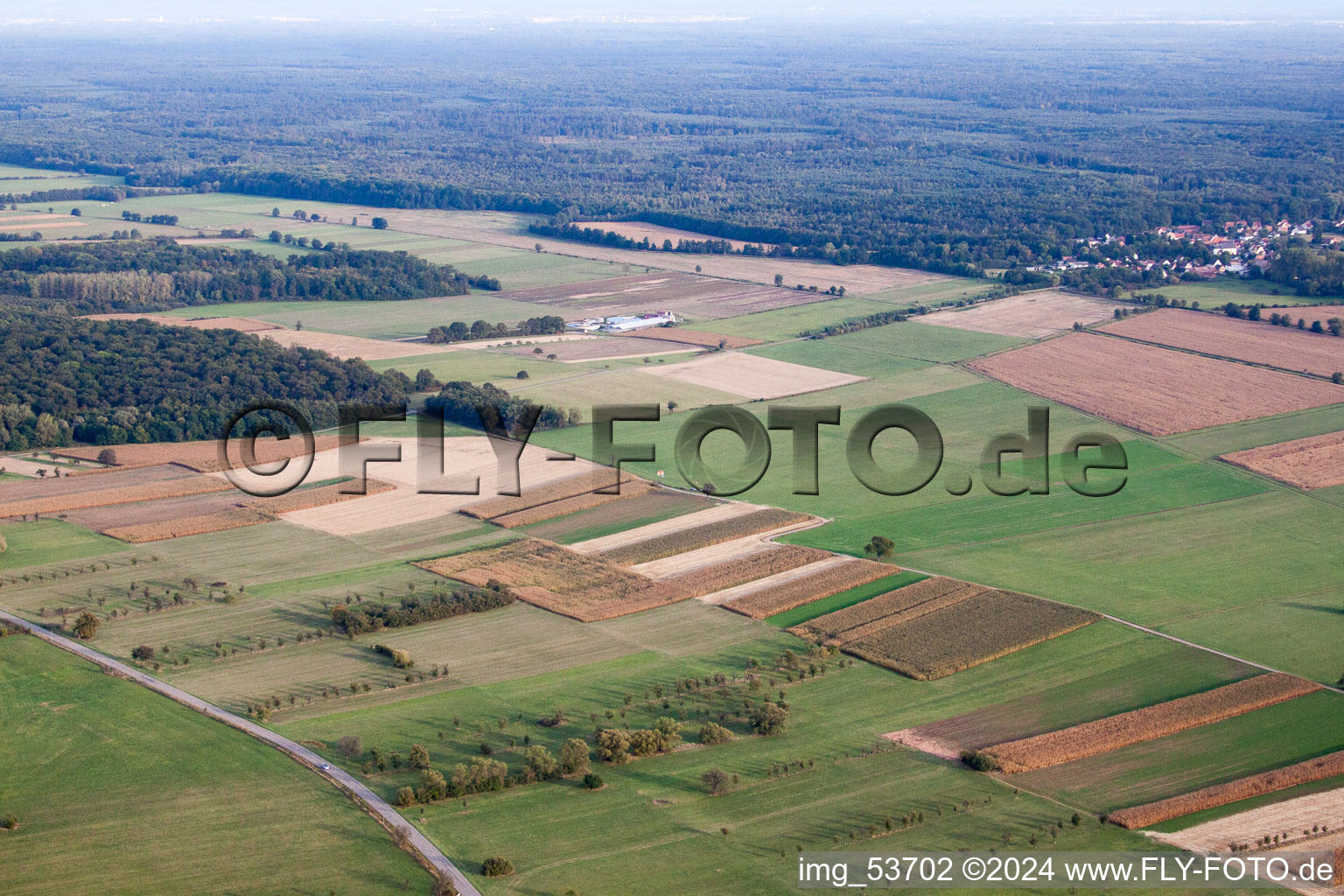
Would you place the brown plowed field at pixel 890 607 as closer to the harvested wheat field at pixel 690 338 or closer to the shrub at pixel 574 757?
the shrub at pixel 574 757

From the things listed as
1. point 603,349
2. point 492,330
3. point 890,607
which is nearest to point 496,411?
point 603,349

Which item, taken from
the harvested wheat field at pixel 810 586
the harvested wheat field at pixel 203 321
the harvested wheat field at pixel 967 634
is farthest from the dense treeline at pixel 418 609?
the harvested wheat field at pixel 203 321

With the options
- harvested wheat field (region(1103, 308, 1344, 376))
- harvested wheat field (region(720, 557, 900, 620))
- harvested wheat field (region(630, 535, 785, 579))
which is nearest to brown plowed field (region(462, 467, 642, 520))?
A: harvested wheat field (region(630, 535, 785, 579))

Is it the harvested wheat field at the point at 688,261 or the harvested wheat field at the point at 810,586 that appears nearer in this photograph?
the harvested wheat field at the point at 810,586

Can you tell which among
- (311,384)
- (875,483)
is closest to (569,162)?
(311,384)

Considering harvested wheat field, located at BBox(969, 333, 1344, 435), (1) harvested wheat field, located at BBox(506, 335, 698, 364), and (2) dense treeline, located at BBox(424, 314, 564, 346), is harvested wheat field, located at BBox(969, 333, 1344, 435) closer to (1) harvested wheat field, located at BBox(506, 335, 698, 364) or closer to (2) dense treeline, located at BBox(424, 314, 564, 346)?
(1) harvested wheat field, located at BBox(506, 335, 698, 364)

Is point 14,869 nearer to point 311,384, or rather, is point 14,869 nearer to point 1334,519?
point 311,384

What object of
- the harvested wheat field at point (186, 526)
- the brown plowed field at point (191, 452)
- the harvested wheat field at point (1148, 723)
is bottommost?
the harvested wheat field at point (1148, 723)
